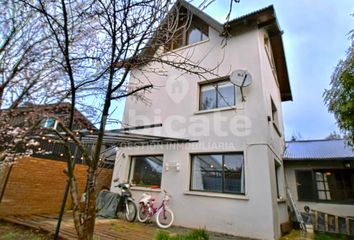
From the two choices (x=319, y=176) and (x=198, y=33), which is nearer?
(x=319, y=176)

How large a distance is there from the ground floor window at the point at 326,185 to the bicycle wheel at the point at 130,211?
7916 millimetres

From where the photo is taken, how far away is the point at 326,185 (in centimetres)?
1045

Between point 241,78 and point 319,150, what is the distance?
7.05 meters

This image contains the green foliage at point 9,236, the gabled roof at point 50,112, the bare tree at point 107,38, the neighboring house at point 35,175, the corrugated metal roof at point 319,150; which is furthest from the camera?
the corrugated metal roof at point 319,150

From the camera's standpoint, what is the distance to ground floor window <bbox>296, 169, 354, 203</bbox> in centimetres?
1005

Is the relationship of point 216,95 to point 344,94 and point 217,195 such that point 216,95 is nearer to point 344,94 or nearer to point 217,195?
point 217,195

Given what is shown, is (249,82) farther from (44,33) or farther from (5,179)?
(5,179)

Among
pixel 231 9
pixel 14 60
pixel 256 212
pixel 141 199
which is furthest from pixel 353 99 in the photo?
pixel 14 60

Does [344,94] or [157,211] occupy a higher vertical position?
[344,94]

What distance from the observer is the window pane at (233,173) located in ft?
24.5

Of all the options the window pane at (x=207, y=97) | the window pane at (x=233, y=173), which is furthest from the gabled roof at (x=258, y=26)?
the window pane at (x=233, y=173)

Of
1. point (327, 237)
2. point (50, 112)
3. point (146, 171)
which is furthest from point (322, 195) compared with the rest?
point (50, 112)

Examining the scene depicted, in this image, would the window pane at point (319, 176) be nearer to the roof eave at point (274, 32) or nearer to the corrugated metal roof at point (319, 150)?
the corrugated metal roof at point (319, 150)

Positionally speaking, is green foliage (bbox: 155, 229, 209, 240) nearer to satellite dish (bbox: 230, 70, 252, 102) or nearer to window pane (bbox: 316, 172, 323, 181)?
satellite dish (bbox: 230, 70, 252, 102)
